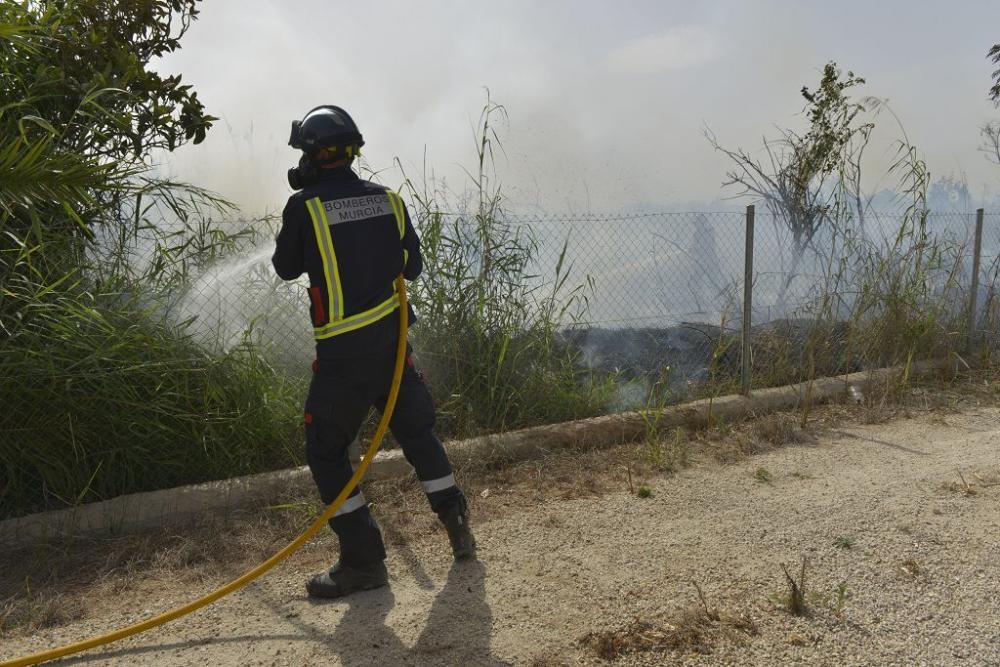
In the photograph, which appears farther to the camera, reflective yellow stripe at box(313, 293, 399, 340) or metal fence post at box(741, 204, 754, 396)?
metal fence post at box(741, 204, 754, 396)

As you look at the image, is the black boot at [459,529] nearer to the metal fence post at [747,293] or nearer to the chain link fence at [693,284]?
the chain link fence at [693,284]

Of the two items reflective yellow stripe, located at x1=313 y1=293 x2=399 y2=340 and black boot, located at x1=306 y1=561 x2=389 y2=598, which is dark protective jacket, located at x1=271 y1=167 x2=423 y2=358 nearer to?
reflective yellow stripe, located at x1=313 y1=293 x2=399 y2=340

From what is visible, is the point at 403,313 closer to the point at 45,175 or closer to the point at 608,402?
the point at 45,175

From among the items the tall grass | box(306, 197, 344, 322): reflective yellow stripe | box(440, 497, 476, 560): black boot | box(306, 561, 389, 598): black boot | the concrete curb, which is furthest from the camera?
the tall grass

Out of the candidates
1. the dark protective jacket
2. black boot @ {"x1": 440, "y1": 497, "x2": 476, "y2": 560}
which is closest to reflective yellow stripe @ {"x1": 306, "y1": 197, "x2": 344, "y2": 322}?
the dark protective jacket

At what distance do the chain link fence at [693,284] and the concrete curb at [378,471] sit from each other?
29 cm

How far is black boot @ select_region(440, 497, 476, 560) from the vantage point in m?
3.40

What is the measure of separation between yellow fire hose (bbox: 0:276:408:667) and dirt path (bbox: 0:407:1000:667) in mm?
102

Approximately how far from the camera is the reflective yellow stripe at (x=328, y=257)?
3092mm

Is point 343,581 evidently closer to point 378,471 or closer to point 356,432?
point 356,432

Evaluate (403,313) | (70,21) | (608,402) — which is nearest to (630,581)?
(403,313)

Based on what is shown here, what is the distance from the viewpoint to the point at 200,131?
4.99 meters

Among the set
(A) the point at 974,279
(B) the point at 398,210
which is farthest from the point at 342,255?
(A) the point at 974,279

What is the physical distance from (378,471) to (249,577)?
1432 millimetres
